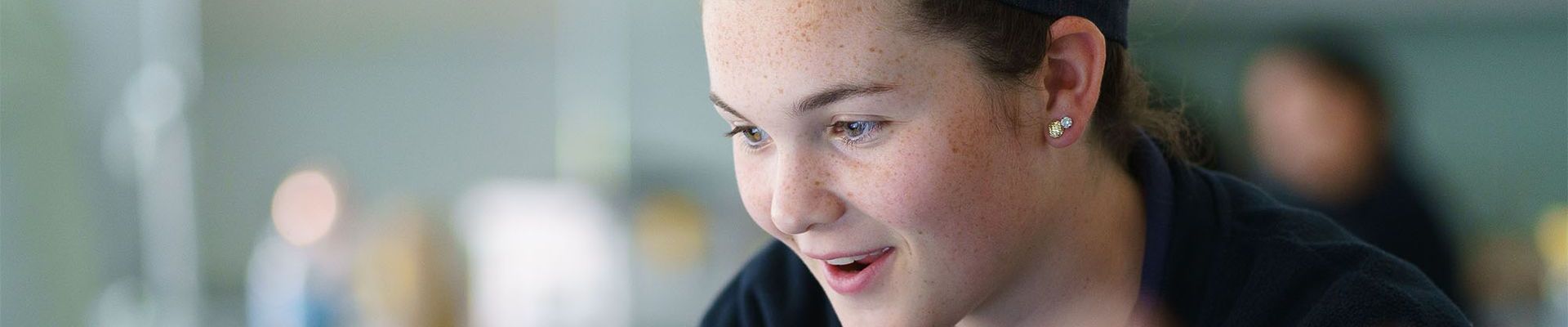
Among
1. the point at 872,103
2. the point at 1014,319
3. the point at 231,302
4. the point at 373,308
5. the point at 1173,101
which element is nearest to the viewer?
the point at 872,103

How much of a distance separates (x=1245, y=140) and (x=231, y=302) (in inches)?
71.2

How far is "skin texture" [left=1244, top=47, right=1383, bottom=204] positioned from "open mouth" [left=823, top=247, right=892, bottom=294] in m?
1.23

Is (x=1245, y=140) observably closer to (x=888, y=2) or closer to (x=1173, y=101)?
(x=1173, y=101)

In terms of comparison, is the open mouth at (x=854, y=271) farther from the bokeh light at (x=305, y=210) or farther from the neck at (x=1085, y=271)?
the bokeh light at (x=305, y=210)

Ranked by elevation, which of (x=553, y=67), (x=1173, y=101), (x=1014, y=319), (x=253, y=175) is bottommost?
(x=253, y=175)

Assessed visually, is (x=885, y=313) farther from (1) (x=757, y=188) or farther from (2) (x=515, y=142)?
(2) (x=515, y=142)

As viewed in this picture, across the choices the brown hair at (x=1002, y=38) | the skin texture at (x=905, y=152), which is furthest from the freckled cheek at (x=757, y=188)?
the brown hair at (x=1002, y=38)

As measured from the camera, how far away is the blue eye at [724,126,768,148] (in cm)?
82

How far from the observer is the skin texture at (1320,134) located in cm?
188

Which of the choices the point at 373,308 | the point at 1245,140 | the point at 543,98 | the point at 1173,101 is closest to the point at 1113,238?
the point at 1173,101

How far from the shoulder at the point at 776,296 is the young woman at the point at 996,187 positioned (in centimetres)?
14

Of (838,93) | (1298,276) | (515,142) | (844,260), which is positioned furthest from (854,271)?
(515,142)

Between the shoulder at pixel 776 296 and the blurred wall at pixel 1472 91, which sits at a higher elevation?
the shoulder at pixel 776 296

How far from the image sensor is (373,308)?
1855mm
